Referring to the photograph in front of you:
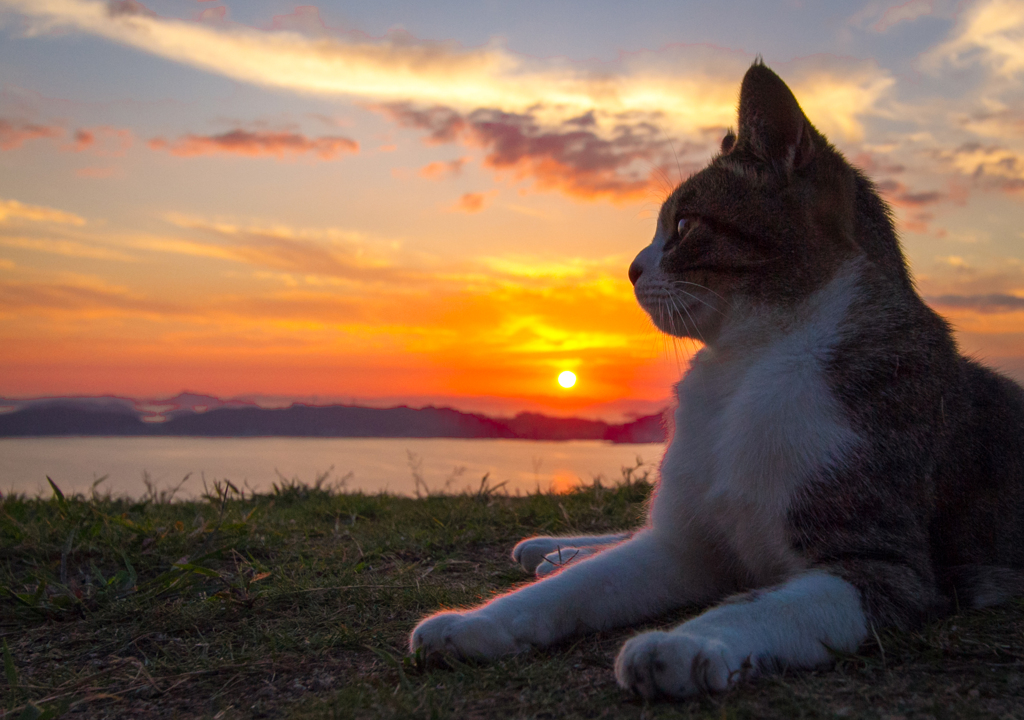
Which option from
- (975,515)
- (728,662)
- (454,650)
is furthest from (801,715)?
(975,515)

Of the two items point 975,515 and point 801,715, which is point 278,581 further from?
point 975,515

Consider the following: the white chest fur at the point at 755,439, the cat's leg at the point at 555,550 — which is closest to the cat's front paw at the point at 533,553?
the cat's leg at the point at 555,550

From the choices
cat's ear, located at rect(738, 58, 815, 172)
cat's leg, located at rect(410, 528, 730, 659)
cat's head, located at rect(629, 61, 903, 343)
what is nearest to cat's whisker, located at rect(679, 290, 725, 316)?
cat's head, located at rect(629, 61, 903, 343)

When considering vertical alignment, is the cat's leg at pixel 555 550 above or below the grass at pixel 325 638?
above

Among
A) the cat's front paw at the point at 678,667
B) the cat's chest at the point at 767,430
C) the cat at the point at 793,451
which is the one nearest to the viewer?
the cat's front paw at the point at 678,667

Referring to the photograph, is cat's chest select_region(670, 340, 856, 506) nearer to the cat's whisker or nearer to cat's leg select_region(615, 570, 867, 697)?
the cat's whisker

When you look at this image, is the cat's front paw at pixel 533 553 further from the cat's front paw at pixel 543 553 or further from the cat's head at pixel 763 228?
the cat's head at pixel 763 228

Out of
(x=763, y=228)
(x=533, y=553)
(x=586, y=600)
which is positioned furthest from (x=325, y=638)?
(x=763, y=228)
